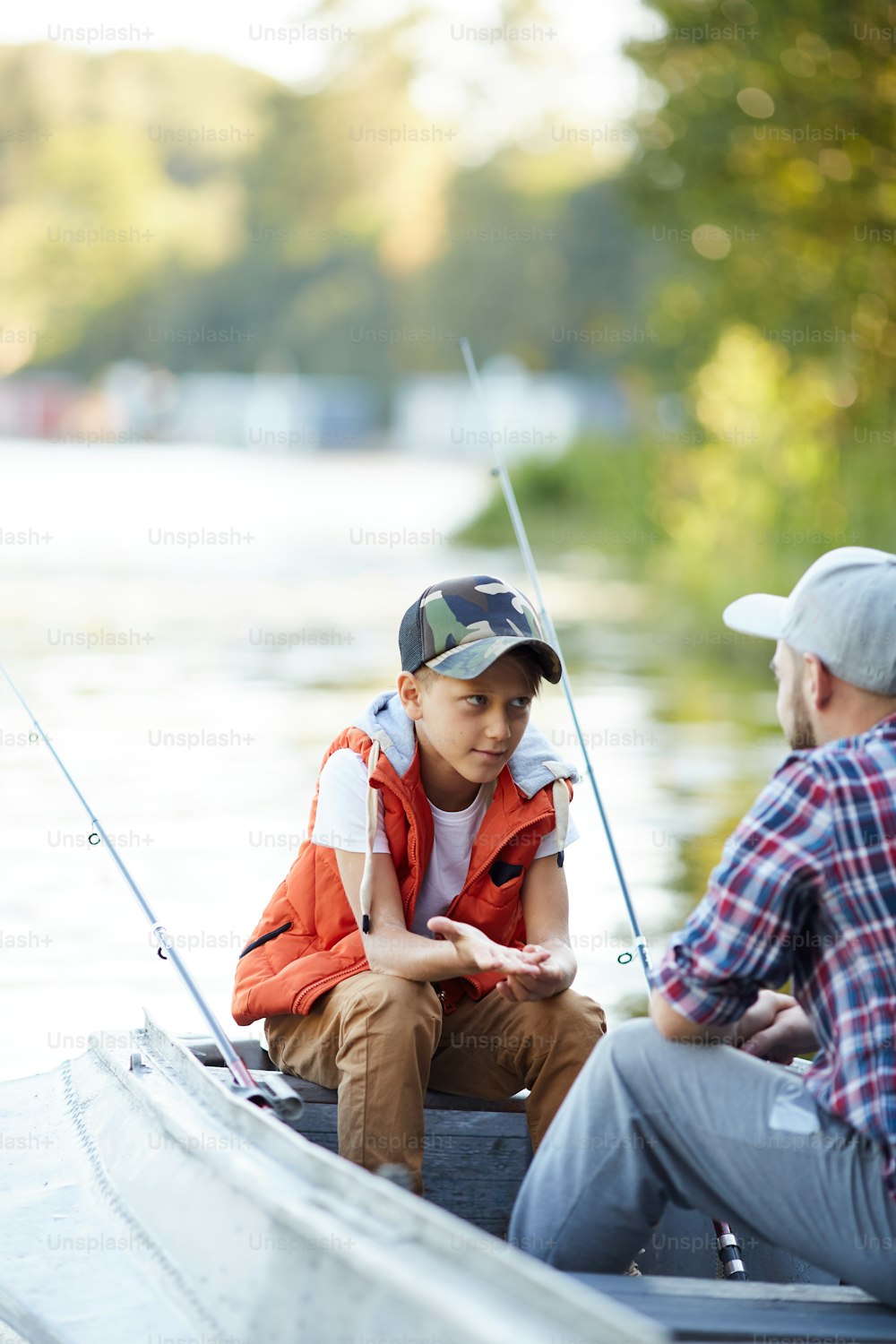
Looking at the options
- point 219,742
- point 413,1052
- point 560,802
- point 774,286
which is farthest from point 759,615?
point 774,286

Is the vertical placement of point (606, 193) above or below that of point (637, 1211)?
below

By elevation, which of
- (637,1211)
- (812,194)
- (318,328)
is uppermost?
(637,1211)

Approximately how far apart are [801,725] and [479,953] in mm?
613

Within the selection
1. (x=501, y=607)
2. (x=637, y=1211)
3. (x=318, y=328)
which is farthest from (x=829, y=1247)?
(x=318, y=328)

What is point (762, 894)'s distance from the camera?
6.93 ft

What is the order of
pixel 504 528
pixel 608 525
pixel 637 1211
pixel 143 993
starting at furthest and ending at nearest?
pixel 504 528 < pixel 608 525 < pixel 143 993 < pixel 637 1211

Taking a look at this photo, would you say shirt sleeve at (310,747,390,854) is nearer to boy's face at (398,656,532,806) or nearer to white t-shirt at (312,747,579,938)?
white t-shirt at (312,747,579,938)

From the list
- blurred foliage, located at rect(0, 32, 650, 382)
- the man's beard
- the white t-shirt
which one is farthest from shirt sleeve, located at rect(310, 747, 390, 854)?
blurred foliage, located at rect(0, 32, 650, 382)

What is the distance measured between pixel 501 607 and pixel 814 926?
2.83 ft

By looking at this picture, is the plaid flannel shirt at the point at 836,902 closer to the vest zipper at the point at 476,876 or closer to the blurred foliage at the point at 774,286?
the vest zipper at the point at 476,876

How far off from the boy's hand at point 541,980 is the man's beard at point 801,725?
1.94 ft

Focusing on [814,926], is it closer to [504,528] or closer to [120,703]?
[120,703]

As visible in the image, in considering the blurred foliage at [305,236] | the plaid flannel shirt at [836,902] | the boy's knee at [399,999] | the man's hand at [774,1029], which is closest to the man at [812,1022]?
the plaid flannel shirt at [836,902]

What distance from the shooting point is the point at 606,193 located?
1960 inches
